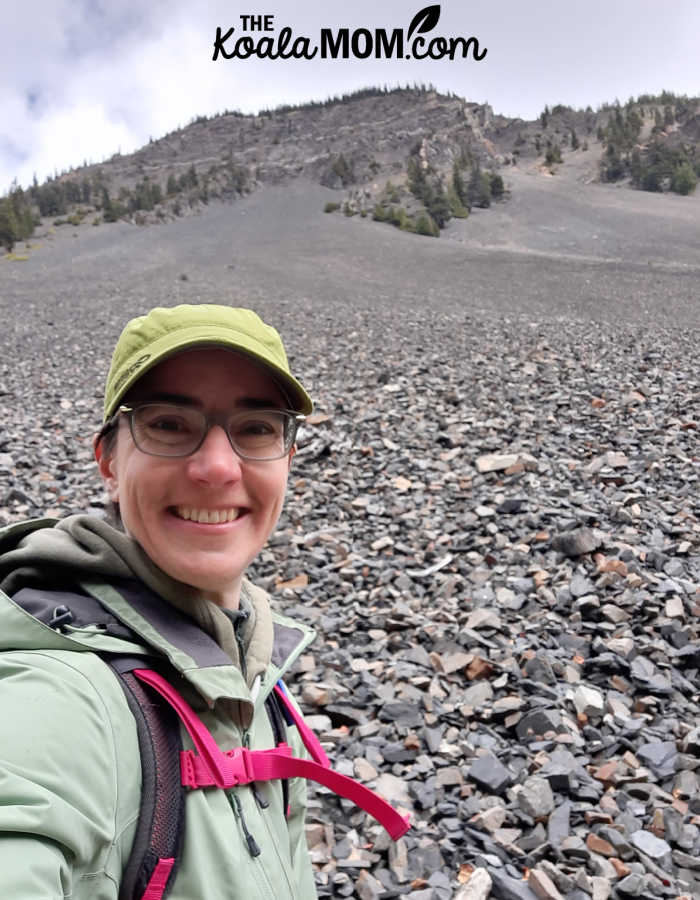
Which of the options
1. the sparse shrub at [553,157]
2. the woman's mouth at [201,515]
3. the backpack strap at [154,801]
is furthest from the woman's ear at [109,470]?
the sparse shrub at [553,157]

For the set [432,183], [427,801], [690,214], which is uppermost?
[432,183]

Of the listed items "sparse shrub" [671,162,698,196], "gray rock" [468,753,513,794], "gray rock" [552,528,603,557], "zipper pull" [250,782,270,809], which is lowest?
"gray rock" [468,753,513,794]

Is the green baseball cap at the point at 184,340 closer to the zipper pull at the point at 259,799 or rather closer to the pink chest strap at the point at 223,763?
the pink chest strap at the point at 223,763

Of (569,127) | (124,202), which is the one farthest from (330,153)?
(569,127)

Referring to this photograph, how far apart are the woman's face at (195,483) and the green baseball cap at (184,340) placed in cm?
6

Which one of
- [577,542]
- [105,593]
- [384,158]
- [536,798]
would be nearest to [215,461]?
[105,593]

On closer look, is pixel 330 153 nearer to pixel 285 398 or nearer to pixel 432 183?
pixel 432 183

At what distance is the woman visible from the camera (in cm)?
116

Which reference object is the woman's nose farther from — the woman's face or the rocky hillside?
the rocky hillside

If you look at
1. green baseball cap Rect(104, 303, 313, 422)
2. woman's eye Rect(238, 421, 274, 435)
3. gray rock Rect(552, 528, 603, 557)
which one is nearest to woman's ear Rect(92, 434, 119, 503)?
green baseball cap Rect(104, 303, 313, 422)

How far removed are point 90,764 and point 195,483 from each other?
77cm

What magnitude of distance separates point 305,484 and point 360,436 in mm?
1773

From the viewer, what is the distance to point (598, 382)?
12.1m

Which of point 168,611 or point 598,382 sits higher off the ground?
point 168,611
